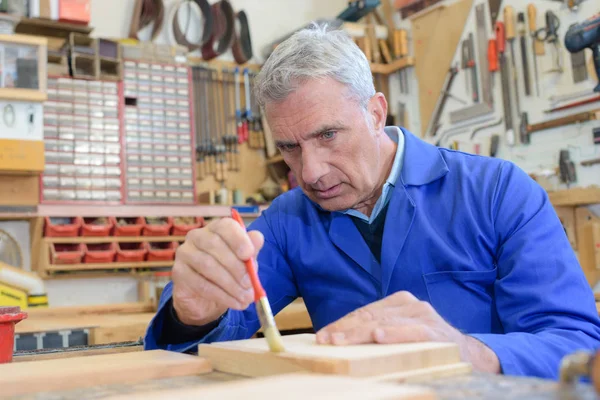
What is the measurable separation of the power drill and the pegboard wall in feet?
0.96

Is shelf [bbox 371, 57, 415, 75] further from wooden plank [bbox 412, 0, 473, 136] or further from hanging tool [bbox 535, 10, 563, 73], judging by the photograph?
hanging tool [bbox 535, 10, 563, 73]

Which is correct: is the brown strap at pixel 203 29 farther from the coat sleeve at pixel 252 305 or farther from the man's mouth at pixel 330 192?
the man's mouth at pixel 330 192

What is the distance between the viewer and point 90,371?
2.84 feet

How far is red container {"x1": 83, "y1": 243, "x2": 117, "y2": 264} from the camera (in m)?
4.21

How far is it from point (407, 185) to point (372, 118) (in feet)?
0.76

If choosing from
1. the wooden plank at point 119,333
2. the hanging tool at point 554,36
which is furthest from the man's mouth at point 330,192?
the hanging tool at point 554,36

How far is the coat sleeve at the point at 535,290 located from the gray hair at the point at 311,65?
46cm

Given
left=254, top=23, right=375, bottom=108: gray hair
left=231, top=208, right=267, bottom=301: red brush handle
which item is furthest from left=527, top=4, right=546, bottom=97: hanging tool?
left=231, top=208, right=267, bottom=301: red brush handle

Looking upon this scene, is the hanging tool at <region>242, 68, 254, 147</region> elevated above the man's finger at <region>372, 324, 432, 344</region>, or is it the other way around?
the hanging tool at <region>242, 68, 254, 147</region>

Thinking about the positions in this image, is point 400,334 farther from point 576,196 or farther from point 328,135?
point 576,196

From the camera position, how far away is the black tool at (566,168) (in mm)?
3834

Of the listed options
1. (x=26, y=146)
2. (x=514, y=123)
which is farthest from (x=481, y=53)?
(x=26, y=146)

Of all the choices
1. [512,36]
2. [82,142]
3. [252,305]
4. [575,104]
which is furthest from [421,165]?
[82,142]

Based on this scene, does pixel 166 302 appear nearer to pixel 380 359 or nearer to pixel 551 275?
pixel 380 359
